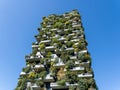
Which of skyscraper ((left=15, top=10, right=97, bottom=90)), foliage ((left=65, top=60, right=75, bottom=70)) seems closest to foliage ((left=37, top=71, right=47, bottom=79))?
skyscraper ((left=15, top=10, right=97, bottom=90))

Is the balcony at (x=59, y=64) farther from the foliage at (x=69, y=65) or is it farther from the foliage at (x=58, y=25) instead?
the foliage at (x=58, y=25)

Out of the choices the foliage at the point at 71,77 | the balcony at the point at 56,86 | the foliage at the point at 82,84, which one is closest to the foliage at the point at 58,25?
the foliage at the point at 71,77

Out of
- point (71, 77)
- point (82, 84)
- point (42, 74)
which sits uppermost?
point (42, 74)

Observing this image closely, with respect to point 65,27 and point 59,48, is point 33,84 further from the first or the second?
point 65,27

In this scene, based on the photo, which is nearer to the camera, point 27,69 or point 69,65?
point 69,65

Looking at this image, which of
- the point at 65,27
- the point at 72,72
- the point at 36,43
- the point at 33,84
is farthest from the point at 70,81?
the point at 65,27

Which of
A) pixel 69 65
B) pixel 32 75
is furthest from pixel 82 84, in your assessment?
pixel 32 75

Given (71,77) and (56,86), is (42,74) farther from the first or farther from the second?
(71,77)

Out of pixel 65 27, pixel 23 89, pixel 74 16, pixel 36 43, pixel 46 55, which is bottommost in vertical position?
pixel 23 89
